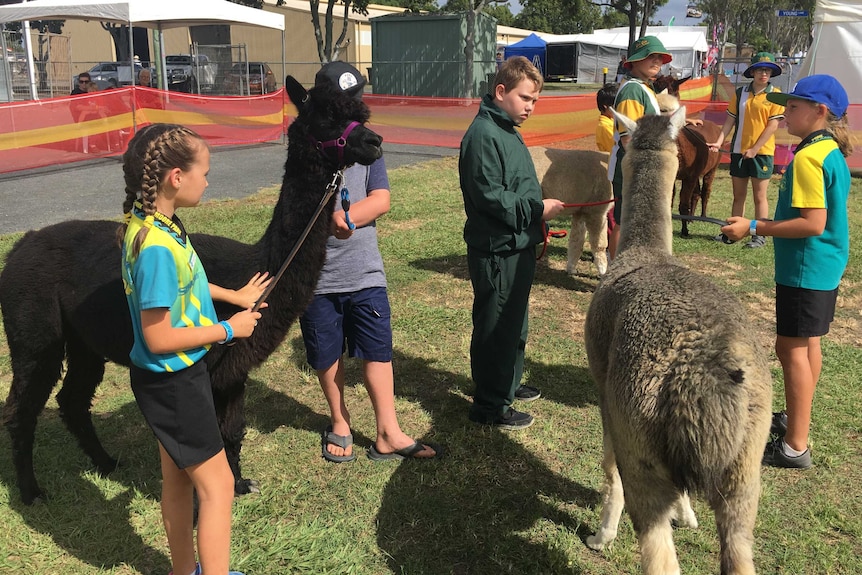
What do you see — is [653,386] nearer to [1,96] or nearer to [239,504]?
[239,504]

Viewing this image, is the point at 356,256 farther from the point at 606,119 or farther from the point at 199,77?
the point at 199,77

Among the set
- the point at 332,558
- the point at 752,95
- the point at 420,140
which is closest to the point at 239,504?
the point at 332,558

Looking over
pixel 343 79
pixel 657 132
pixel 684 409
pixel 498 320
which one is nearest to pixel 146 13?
pixel 498 320

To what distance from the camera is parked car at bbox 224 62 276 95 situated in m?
18.8

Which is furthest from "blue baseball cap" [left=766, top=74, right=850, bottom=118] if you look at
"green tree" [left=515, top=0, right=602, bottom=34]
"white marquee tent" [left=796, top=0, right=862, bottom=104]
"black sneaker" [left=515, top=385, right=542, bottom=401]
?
"green tree" [left=515, top=0, right=602, bottom=34]

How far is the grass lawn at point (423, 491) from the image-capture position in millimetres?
2811

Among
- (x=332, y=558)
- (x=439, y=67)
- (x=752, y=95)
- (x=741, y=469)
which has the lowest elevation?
(x=332, y=558)

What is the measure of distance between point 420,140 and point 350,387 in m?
11.6

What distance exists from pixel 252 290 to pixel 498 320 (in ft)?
5.19

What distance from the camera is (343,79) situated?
257 cm

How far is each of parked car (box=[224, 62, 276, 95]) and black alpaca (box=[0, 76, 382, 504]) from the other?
16.1 meters

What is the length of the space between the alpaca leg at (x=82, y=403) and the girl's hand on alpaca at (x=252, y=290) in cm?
134

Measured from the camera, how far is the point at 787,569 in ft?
8.96

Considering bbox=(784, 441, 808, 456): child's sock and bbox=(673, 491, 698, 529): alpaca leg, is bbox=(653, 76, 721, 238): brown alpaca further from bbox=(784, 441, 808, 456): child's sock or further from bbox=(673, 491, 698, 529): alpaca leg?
bbox=(673, 491, 698, 529): alpaca leg
